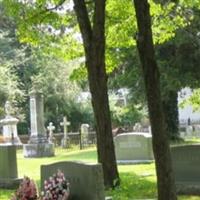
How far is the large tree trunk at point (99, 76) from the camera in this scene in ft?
41.4

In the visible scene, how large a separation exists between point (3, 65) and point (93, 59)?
39.8 metres

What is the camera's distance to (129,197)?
475 inches

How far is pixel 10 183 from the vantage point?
1600cm

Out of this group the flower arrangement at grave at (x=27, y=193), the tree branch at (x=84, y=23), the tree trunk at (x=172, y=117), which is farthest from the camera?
the tree trunk at (x=172, y=117)

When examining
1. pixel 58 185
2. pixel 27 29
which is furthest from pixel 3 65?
pixel 58 185

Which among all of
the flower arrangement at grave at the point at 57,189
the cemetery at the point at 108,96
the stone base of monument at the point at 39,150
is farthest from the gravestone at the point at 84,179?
the stone base of monument at the point at 39,150

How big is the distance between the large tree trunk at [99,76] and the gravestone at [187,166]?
4.57ft

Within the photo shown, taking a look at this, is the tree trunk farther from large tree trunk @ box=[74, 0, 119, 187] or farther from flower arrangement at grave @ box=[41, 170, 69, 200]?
flower arrangement at grave @ box=[41, 170, 69, 200]

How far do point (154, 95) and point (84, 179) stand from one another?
1521 mm

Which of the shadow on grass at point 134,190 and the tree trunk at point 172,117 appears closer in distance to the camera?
the shadow on grass at point 134,190

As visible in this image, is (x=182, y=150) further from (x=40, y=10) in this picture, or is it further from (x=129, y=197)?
(x=40, y=10)

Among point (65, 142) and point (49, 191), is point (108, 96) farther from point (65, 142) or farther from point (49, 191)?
point (65, 142)

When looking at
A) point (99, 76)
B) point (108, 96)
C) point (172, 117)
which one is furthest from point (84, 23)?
point (172, 117)

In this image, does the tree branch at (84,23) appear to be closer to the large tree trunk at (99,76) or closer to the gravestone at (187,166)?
the large tree trunk at (99,76)
